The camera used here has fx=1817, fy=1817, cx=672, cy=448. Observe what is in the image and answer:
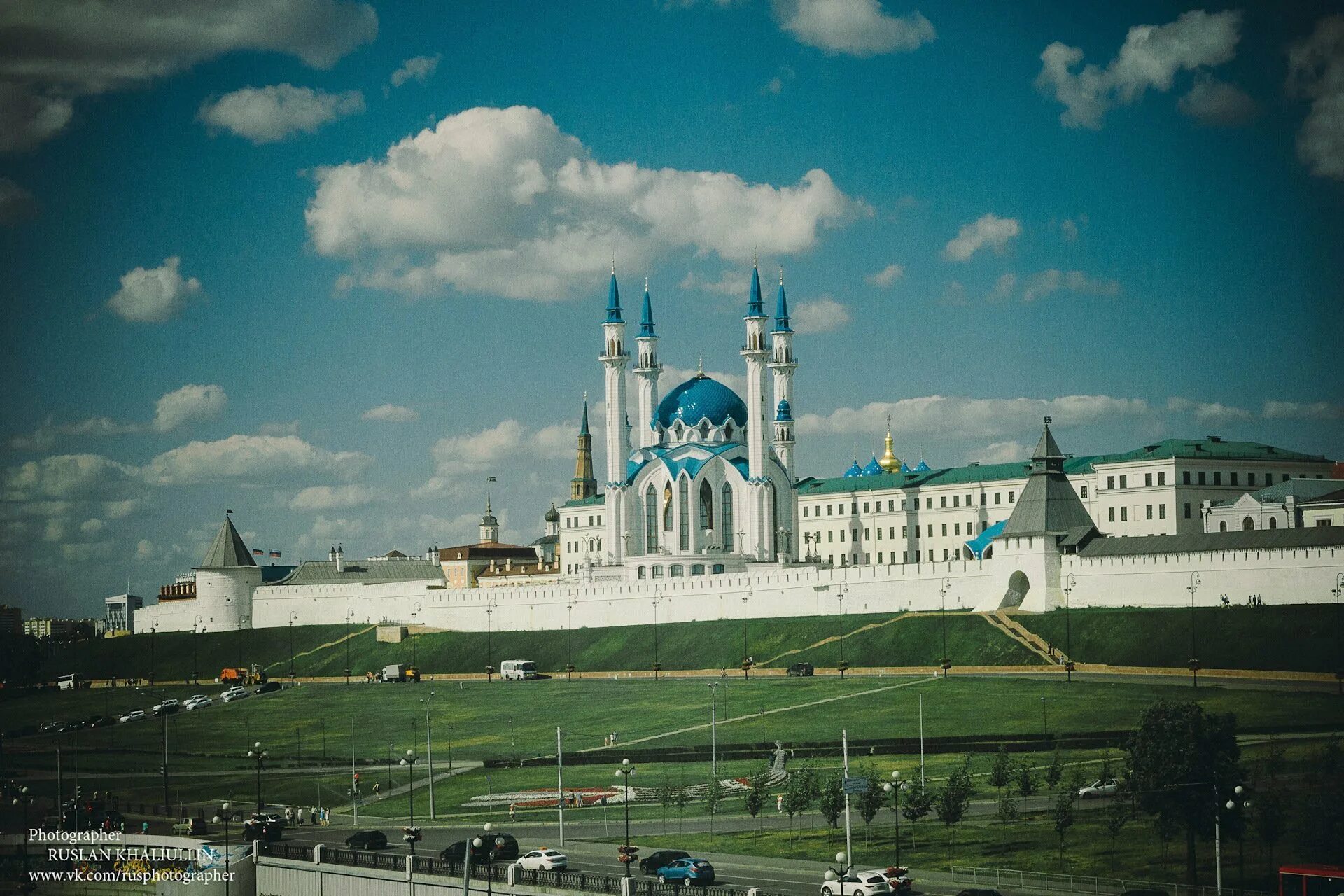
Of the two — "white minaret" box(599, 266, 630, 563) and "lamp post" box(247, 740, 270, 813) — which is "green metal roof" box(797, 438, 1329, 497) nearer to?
"white minaret" box(599, 266, 630, 563)

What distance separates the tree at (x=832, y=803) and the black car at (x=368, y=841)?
14254 mm

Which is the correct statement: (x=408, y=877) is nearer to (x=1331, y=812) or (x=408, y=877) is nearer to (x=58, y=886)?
(x=58, y=886)

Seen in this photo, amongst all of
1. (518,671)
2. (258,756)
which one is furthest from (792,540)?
(258,756)

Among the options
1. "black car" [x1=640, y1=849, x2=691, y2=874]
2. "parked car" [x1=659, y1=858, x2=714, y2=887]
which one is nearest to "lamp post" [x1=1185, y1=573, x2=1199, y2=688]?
"black car" [x1=640, y1=849, x2=691, y2=874]

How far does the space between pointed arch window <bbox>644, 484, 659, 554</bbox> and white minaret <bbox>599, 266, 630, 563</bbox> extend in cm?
185

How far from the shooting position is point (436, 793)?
73.3 m

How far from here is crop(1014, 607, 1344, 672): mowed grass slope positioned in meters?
77.4

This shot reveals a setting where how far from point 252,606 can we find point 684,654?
180 feet

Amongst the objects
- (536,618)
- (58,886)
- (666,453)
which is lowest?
(58,886)

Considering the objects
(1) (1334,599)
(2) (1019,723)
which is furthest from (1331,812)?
(1) (1334,599)

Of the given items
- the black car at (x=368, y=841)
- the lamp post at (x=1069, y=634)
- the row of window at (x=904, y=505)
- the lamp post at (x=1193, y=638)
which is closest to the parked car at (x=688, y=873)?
the black car at (x=368, y=841)

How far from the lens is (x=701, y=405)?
455 feet

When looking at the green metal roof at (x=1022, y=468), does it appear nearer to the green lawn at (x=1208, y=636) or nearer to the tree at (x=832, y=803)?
the green lawn at (x=1208, y=636)

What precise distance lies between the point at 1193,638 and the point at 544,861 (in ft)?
134
